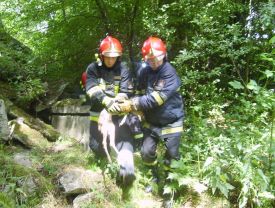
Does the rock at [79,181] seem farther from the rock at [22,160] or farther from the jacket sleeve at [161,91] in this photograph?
the jacket sleeve at [161,91]

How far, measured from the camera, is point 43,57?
812 cm

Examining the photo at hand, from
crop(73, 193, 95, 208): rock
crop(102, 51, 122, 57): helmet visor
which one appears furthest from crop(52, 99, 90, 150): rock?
crop(102, 51, 122, 57): helmet visor

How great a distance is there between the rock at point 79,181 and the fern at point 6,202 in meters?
0.82

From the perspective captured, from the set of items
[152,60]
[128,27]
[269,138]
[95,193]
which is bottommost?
[95,193]

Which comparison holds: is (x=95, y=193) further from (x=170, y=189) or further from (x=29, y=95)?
(x=29, y=95)

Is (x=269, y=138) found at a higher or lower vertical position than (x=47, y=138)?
higher

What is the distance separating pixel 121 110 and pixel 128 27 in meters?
3.56

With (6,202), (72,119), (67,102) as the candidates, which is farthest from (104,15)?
(6,202)

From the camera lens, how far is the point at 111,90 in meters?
5.05

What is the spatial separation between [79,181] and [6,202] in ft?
3.72

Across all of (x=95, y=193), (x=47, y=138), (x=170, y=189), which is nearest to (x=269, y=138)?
(x=170, y=189)

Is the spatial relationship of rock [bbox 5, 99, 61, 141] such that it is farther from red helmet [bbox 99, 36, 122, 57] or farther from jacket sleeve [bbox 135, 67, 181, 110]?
jacket sleeve [bbox 135, 67, 181, 110]

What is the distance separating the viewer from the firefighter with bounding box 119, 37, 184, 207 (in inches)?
177

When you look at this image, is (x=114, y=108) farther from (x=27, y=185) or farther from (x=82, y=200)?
(x=27, y=185)
